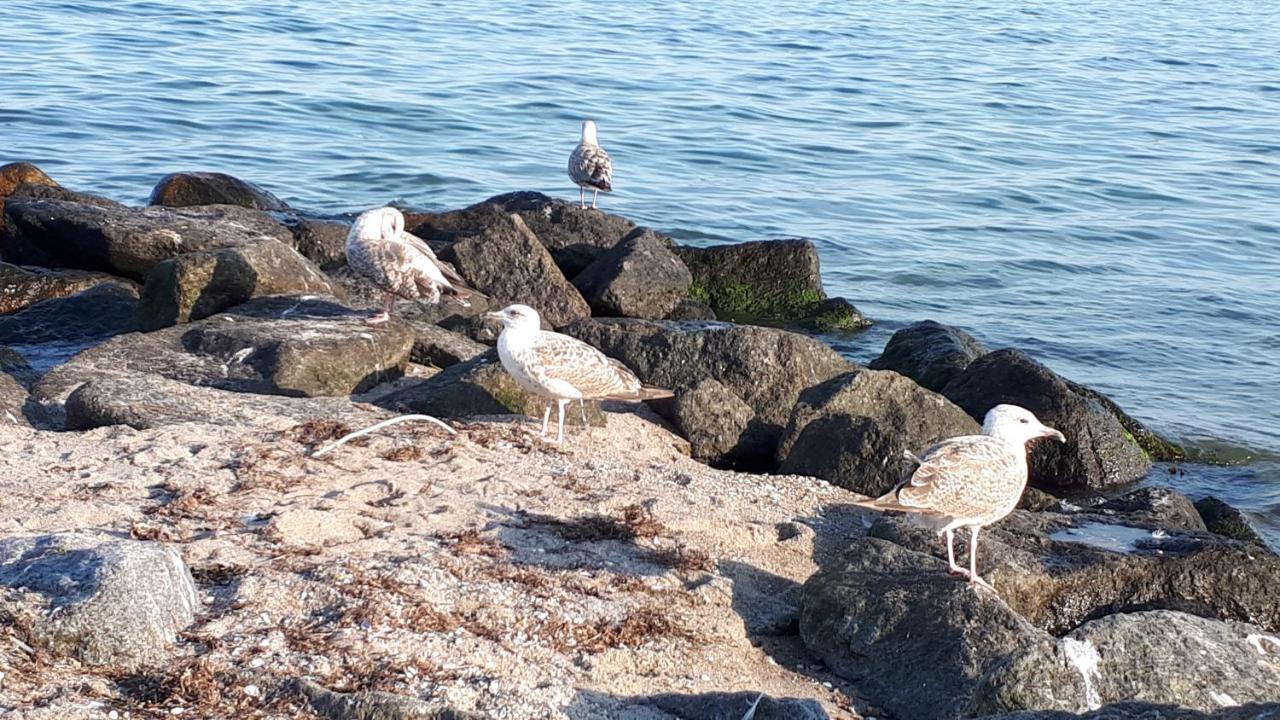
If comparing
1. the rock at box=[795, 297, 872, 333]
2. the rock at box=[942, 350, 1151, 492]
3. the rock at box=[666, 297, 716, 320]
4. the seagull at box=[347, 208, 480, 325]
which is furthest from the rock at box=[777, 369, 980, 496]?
the rock at box=[795, 297, 872, 333]

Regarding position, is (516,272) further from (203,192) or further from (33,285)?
(203,192)

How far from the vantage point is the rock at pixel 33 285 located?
1297 cm

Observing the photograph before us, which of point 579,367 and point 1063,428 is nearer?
point 579,367

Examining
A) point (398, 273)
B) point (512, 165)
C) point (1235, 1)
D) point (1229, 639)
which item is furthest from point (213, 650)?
point (1235, 1)

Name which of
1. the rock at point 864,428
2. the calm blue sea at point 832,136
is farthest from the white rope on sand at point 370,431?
the calm blue sea at point 832,136

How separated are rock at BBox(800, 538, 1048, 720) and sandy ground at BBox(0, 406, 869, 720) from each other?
15 centimetres

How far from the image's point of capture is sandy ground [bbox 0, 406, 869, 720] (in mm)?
5449

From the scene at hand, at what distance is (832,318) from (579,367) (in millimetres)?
7451

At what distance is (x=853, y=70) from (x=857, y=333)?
1624cm

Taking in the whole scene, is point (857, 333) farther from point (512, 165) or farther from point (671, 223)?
point (512, 165)

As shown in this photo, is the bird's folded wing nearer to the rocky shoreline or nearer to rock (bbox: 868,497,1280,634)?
the rocky shoreline

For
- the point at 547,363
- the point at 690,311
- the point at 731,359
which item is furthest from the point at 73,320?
A: the point at 690,311

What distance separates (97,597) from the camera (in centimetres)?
539

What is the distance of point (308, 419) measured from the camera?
27.7ft
